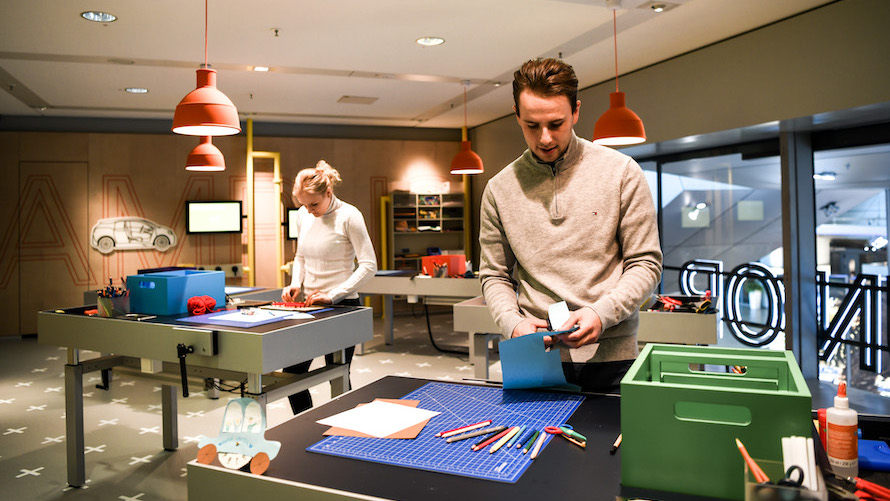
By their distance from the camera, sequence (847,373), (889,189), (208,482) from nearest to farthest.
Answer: (208,482) < (889,189) < (847,373)

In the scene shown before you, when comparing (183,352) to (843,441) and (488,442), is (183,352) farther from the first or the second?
(843,441)

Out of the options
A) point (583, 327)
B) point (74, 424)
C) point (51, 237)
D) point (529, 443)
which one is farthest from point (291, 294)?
point (51, 237)

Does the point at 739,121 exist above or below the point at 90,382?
above

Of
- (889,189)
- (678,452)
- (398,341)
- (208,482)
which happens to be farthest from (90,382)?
(889,189)

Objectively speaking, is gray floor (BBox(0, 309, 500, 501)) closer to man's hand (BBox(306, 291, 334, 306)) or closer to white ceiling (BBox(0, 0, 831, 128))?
man's hand (BBox(306, 291, 334, 306))

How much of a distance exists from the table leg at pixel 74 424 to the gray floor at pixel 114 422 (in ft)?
0.25

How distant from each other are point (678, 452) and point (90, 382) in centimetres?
567

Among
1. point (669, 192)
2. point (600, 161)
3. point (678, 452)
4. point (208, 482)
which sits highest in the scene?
point (669, 192)

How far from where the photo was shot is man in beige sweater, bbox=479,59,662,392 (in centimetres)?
151

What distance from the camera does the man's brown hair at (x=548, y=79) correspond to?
1490 millimetres

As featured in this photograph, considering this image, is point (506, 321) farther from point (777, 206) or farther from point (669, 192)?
point (669, 192)

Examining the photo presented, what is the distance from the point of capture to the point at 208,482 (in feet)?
3.52

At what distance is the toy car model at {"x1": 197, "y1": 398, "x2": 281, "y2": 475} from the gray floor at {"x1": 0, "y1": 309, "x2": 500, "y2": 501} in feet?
5.28

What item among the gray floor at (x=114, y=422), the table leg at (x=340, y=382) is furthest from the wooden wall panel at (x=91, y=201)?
the table leg at (x=340, y=382)
